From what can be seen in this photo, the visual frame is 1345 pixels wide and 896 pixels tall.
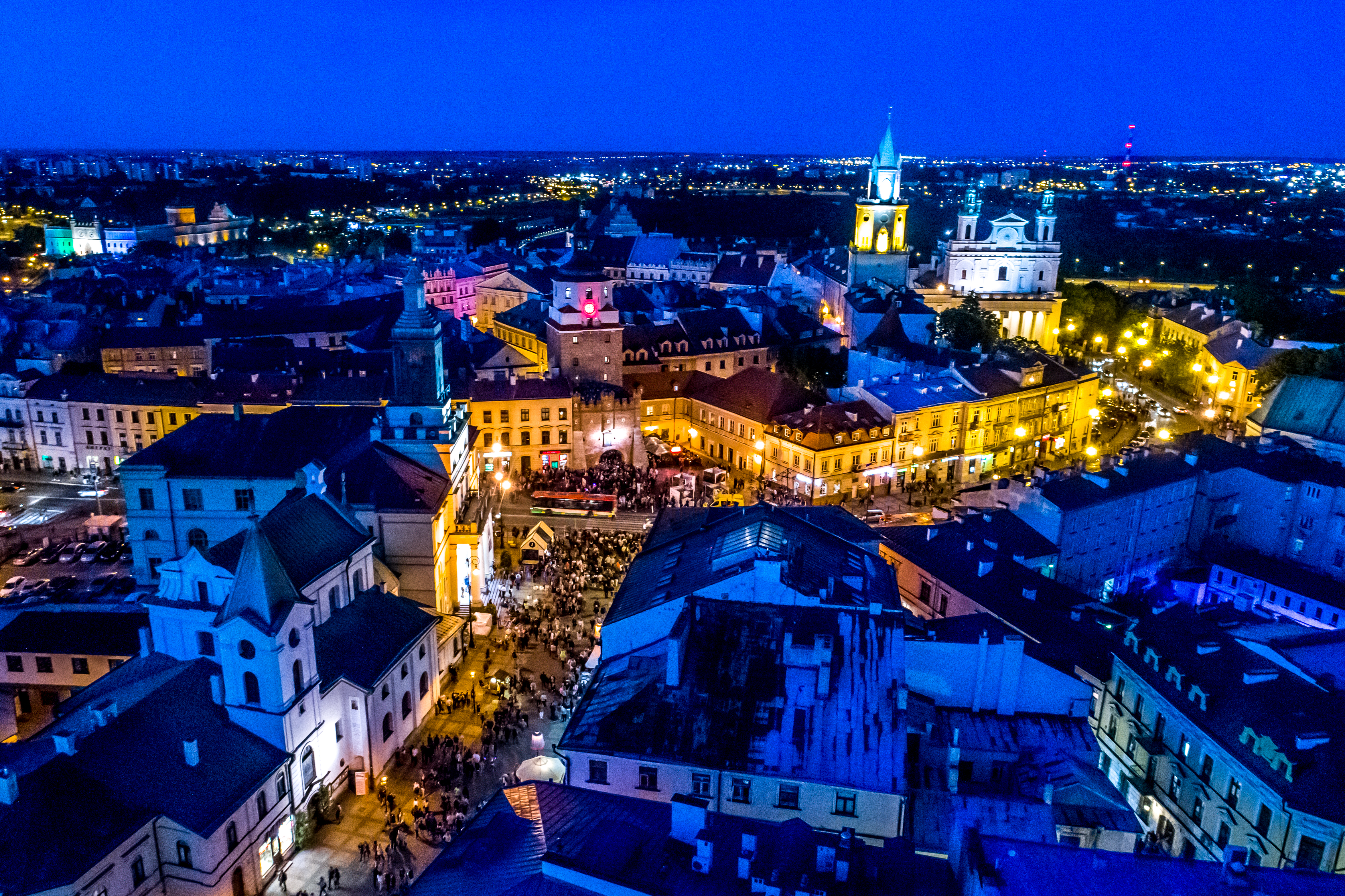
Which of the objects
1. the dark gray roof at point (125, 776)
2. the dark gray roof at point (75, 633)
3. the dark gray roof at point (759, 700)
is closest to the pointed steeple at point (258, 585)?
the dark gray roof at point (125, 776)

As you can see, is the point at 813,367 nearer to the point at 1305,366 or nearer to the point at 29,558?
the point at 1305,366

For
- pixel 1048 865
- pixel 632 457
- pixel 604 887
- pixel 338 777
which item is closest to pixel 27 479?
pixel 632 457

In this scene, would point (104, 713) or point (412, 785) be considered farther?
point (412, 785)

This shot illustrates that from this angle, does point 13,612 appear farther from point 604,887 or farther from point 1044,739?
point 1044,739

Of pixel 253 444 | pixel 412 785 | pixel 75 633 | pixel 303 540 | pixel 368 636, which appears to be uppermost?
pixel 253 444

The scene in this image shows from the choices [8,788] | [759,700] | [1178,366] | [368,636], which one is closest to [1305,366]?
[1178,366]

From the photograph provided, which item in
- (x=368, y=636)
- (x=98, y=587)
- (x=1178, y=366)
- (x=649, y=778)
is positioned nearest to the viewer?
(x=649, y=778)
